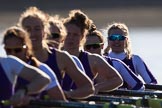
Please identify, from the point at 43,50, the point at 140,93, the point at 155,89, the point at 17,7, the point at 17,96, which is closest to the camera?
the point at 17,96

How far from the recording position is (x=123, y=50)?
467 inches

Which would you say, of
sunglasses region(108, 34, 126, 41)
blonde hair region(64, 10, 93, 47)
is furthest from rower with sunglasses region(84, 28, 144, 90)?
blonde hair region(64, 10, 93, 47)

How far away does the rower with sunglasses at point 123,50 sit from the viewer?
11.7 m

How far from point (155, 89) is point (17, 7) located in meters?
32.1

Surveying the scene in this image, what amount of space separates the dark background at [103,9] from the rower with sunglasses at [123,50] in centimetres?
2181

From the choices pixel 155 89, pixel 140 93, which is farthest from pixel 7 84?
pixel 155 89

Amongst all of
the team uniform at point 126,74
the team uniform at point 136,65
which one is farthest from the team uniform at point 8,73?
the team uniform at point 136,65

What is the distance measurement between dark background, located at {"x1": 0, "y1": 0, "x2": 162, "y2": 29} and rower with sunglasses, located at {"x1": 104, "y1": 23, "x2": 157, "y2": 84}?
21810 mm

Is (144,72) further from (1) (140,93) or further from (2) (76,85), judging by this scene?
(2) (76,85)

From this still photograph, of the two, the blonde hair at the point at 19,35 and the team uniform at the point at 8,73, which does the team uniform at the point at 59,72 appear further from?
the team uniform at the point at 8,73

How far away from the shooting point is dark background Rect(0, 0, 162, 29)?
119 feet

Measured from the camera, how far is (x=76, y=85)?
30.6 ft

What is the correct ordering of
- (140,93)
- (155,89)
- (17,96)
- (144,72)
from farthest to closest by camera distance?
(144,72), (155,89), (140,93), (17,96)

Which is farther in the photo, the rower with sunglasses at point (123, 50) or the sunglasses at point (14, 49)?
the rower with sunglasses at point (123, 50)
